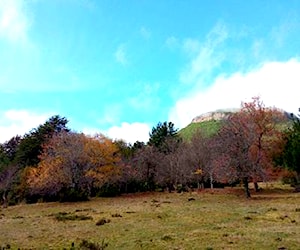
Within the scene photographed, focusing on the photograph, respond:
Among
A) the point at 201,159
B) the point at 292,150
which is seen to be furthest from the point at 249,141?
the point at 201,159

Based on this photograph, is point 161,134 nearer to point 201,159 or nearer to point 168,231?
point 201,159

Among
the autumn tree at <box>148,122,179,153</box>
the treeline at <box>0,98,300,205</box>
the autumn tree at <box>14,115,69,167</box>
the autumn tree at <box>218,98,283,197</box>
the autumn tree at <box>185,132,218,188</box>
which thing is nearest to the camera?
the autumn tree at <box>218,98,283,197</box>

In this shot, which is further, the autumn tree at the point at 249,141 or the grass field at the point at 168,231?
the autumn tree at the point at 249,141

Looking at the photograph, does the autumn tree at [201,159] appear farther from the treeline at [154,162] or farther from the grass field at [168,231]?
the grass field at [168,231]

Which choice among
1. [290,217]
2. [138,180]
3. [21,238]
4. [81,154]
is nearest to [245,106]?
[138,180]

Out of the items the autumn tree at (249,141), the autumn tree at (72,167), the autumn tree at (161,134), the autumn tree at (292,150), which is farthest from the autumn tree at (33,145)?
the autumn tree at (292,150)

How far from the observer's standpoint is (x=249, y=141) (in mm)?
51438

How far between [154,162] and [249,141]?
990 inches

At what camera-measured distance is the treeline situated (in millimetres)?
50500

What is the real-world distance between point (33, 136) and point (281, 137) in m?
49.6

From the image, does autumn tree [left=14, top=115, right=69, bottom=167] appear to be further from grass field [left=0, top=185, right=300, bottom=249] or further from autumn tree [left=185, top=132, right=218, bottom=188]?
grass field [left=0, top=185, right=300, bottom=249]

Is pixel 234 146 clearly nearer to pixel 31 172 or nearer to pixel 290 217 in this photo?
pixel 290 217

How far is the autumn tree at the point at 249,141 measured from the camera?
156 feet

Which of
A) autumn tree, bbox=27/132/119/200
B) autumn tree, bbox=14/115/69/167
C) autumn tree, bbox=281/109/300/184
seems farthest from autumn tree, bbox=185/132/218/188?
autumn tree, bbox=14/115/69/167
